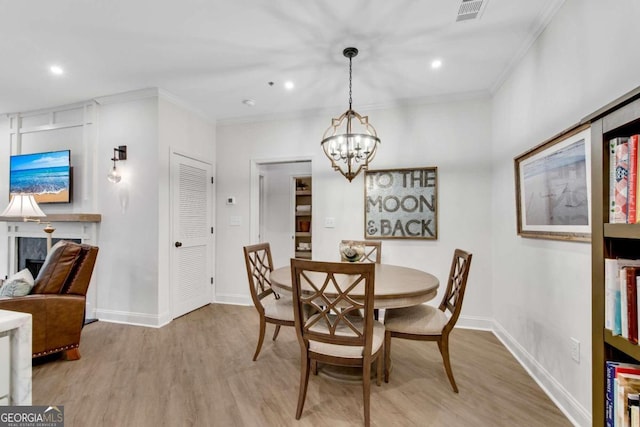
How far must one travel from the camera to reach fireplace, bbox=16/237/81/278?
3867mm

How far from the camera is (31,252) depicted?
392 centimetres

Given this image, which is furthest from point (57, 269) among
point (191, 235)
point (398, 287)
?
point (398, 287)

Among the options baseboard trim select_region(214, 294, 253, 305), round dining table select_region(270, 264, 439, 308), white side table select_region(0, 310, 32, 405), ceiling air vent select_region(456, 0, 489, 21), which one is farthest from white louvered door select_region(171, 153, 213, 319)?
Answer: ceiling air vent select_region(456, 0, 489, 21)

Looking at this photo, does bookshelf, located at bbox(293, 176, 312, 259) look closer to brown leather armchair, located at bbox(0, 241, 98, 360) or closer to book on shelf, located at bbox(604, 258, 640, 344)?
brown leather armchair, located at bbox(0, 241, 98, 360)

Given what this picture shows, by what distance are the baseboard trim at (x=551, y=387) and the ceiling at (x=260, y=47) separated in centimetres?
248

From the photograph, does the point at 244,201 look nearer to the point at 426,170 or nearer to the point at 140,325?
the point at 140,325

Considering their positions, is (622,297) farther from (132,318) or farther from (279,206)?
(279,206)

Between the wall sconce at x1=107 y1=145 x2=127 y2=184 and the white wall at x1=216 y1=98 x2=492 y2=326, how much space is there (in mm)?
1256

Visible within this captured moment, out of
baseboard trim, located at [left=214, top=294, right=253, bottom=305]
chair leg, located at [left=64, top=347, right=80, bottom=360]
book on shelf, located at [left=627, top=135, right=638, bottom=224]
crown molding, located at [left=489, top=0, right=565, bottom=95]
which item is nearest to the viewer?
book on shelf, located at [left=627, top=135, right=638, bottom=224]

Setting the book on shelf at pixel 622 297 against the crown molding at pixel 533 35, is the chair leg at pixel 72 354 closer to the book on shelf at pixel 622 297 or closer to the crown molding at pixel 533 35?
the book on shelf at pixel 622 297

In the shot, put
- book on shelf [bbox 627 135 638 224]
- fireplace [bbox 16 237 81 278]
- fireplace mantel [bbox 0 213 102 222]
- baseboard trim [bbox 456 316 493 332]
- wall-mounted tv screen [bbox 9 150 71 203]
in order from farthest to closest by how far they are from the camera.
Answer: fireplace [bbox 16 237 81 278] < wall-mounted tv screen [bbox 9 150 71 203] < fireplace mantel [bbox 0 213 102 222] < baseboard trim [bbox 456 316 493 332] < book on shelf [bbox 627 135 638 224]

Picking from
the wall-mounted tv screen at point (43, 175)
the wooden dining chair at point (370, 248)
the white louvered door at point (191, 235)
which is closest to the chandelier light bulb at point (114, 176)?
the white louvered door at point (191, 235)

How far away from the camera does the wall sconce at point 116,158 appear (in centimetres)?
334

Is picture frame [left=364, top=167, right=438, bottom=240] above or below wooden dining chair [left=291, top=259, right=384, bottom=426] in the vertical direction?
above
